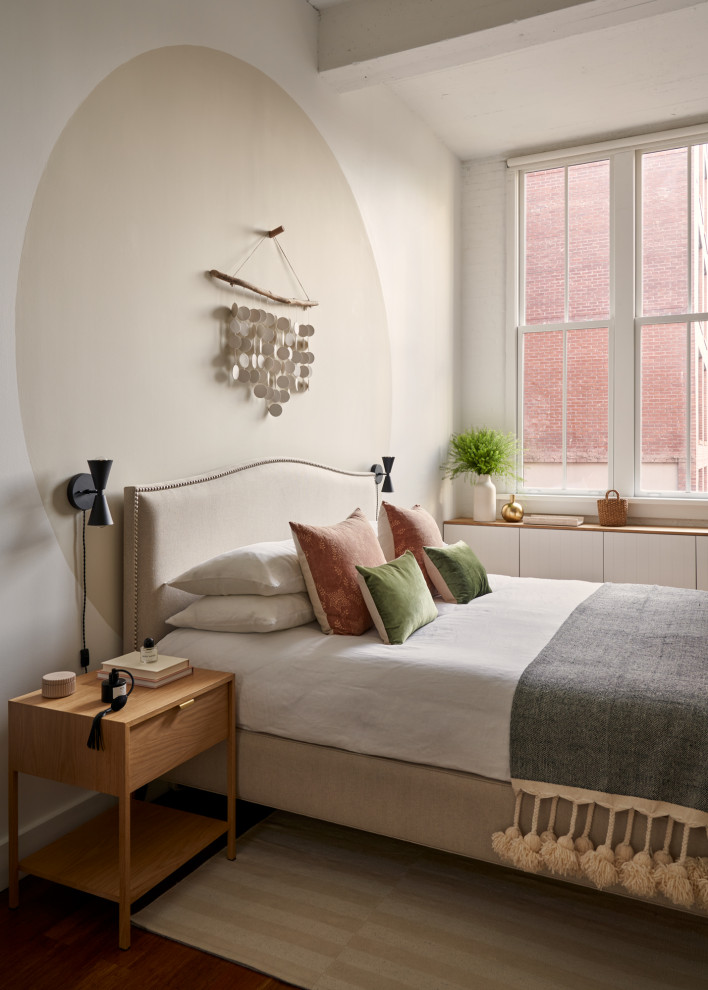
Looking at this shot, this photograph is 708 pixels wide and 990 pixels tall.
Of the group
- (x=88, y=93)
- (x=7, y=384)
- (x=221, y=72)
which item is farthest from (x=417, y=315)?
(x=7, y=384)

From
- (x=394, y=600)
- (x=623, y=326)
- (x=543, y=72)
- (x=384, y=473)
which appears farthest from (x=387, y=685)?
(x=623, y=326)

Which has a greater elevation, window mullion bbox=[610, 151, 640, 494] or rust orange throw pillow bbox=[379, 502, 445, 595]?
window mullion bbox=[610, 151, 640, 494]

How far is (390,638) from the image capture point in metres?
2.42

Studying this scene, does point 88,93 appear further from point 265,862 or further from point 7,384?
point 265,862

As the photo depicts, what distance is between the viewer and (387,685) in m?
2.13

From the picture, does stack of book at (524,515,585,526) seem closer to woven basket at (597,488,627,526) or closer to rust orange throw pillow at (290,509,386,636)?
woven basket at (597,488,627,526)

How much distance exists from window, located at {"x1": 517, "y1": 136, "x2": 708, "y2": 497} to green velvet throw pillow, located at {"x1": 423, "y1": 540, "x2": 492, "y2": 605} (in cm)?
228

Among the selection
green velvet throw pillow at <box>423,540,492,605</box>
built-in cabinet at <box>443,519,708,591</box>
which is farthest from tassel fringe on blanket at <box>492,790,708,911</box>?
built-in cabinet at <box>443,519,708,591</box>

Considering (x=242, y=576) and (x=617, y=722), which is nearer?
(x=617, y=722)

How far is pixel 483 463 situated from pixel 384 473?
1090 millimetres

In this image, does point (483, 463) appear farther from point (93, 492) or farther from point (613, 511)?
point (93, 492)

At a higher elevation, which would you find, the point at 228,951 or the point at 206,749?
the point at 206,749

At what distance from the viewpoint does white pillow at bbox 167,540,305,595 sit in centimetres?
244

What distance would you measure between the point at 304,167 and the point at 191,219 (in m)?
0.90
